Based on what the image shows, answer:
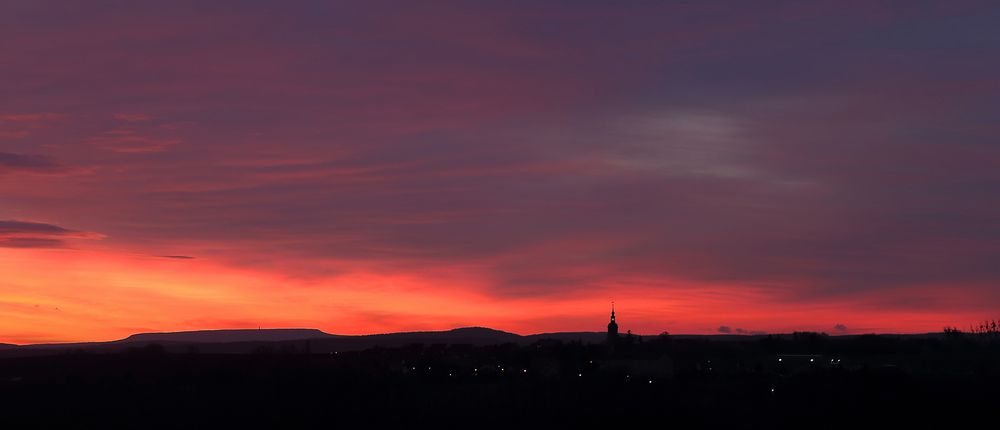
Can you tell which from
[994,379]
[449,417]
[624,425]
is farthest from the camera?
[994,379]

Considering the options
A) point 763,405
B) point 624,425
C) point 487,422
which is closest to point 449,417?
point 487,422

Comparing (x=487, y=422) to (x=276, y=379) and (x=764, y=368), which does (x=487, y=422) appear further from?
(x=764, y=368)

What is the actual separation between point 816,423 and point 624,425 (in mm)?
15273

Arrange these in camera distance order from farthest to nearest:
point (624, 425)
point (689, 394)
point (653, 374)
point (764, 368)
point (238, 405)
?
point (764, 368), point (653, 374), point (689, 394), point (238, 405), point (624, 425)

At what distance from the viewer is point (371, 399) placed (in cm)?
11588

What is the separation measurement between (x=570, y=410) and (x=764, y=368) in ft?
268

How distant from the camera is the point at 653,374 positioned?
542 ft

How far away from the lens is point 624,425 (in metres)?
93.9

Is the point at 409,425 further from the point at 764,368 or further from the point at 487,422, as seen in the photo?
the point at 764,368

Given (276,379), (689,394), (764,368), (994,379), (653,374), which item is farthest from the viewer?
(764,368)

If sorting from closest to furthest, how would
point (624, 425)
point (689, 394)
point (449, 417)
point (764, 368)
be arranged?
point (624, 425), point (449, 417), point (689, 394), point (764, 368)

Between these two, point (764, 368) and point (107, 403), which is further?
point (764, 368)

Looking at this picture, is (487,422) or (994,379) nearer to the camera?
(487,422)

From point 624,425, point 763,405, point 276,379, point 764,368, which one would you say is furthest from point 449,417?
point 764,368
